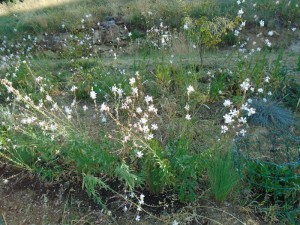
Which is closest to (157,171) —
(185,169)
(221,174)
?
(185,169)

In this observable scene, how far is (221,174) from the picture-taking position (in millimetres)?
2549

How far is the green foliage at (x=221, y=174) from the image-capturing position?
2.54m

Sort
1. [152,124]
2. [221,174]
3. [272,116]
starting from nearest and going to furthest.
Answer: [221,174] → [152,124] → [272,116]

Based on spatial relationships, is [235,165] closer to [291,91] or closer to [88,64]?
[291,91]

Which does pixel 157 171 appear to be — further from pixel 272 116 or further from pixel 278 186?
pixel 272 116

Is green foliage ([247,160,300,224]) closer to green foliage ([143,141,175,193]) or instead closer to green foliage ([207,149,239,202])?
green foliage ([207,149,239,202])

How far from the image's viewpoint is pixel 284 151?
10.6 ft

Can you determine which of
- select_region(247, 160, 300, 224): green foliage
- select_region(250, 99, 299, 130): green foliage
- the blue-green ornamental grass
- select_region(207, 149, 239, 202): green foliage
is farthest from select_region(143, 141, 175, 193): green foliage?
select_region(250, 99, 299, 130): green foliage

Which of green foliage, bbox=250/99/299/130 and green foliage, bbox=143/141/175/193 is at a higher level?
green foliage, bbox=143/141/175/193

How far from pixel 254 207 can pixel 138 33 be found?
23.2 feet

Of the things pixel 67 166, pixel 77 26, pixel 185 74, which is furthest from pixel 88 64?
pixel 77 26

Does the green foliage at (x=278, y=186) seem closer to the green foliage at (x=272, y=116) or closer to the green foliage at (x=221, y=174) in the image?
the green foliage at (x=221, y=174)

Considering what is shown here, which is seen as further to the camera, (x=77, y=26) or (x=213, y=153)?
(x=77, y=26)

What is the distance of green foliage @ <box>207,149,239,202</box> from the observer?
2.54 metres
